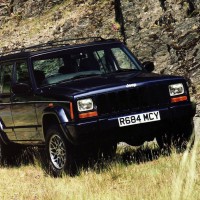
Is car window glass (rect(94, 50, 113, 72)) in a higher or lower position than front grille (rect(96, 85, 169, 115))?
higher

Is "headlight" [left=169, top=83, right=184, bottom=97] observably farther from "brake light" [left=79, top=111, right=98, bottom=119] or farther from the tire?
"brake light" [left=79, top=111, right=98, bottom=119]

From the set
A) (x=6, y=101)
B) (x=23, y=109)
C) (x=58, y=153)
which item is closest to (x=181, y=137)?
(x=58, y=153)

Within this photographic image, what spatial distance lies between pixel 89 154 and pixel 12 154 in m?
2.69

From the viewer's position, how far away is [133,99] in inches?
296

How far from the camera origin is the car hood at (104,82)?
7.35 m

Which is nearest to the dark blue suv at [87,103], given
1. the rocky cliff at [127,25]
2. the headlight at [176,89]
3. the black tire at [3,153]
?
the headlight at [176,89]

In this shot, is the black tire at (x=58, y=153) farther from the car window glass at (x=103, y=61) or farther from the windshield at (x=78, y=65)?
the car window glass at (x=103, y=61)

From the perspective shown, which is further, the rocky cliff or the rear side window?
the rocky cliff

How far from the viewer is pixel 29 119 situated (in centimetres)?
848

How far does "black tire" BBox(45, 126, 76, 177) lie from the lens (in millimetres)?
7383

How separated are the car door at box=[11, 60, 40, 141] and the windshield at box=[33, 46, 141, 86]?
28 centimetres

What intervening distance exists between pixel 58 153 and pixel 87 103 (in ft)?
3.25

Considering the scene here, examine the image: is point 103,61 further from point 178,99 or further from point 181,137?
point 181,137

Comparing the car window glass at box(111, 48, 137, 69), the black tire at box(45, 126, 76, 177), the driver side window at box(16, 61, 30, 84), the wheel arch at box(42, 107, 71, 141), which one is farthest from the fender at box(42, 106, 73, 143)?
the car window glass at box(111, 48, 137, 69)
